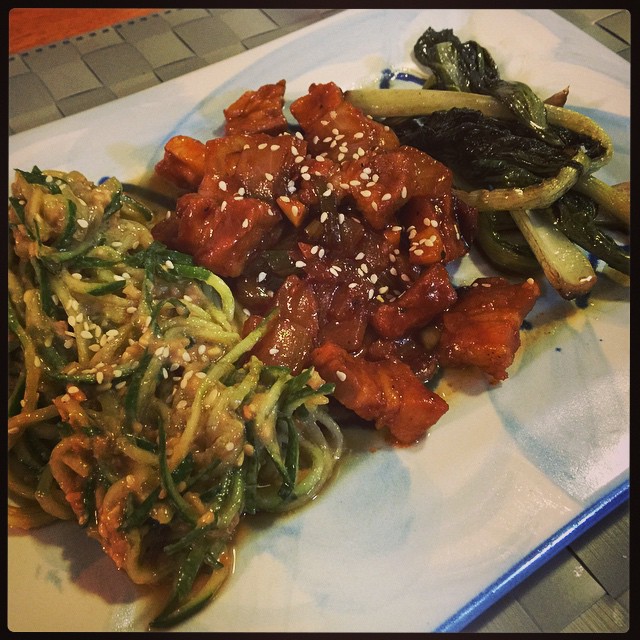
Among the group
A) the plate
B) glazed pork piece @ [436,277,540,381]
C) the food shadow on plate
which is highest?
glazed pork piece @ [436,277,540,381]

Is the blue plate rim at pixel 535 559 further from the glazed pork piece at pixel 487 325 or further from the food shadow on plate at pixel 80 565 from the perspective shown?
the food shadow on plate at pixel 80 565

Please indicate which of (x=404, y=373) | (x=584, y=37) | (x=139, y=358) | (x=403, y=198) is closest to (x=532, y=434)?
(x=404, y=373)

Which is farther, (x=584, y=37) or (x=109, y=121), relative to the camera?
(x=584, y=37)

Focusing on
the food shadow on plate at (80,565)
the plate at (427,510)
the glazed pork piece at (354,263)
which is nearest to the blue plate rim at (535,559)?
the plate at (427,510)

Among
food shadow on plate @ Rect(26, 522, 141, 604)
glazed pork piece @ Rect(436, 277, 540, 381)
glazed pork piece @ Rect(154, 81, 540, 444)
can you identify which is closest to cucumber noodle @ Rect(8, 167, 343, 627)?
food shadow on plate @ Rect(26, 522, 141, 604)

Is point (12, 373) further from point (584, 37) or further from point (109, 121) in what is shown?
point (584, 37)

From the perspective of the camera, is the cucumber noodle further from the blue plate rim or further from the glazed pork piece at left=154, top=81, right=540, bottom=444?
the blue plate rim
